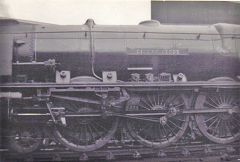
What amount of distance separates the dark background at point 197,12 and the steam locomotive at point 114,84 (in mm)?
387

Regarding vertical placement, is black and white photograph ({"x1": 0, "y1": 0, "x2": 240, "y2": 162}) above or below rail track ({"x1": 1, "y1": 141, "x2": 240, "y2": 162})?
above

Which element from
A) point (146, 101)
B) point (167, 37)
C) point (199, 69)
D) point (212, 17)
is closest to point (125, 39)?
point (167, 37)

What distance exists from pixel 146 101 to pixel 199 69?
1.26m

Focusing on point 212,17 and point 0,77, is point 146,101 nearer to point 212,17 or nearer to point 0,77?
point 0,77

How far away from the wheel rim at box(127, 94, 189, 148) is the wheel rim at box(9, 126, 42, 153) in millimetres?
1678

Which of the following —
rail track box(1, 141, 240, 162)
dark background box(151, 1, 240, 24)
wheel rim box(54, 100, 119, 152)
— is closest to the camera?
rail track box(1, 141, 240, 162)

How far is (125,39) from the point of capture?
4926 millimetres

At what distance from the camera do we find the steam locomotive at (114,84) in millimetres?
4492

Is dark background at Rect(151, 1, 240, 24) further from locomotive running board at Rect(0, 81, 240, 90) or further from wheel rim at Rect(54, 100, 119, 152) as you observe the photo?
wheel rim at Rect(54, 100, 119, 152)

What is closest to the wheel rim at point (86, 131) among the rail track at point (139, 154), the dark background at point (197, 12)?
the rail track at point (139, 154)

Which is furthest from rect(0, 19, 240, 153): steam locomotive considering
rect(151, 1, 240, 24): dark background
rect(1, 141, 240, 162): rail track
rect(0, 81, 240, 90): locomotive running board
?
rect(151, 1, 240, 24): dark background

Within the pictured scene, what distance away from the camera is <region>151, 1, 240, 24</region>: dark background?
4.93 m

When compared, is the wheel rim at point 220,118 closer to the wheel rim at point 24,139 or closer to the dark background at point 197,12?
the dark background at point 197,12

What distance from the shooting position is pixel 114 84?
179 inches
